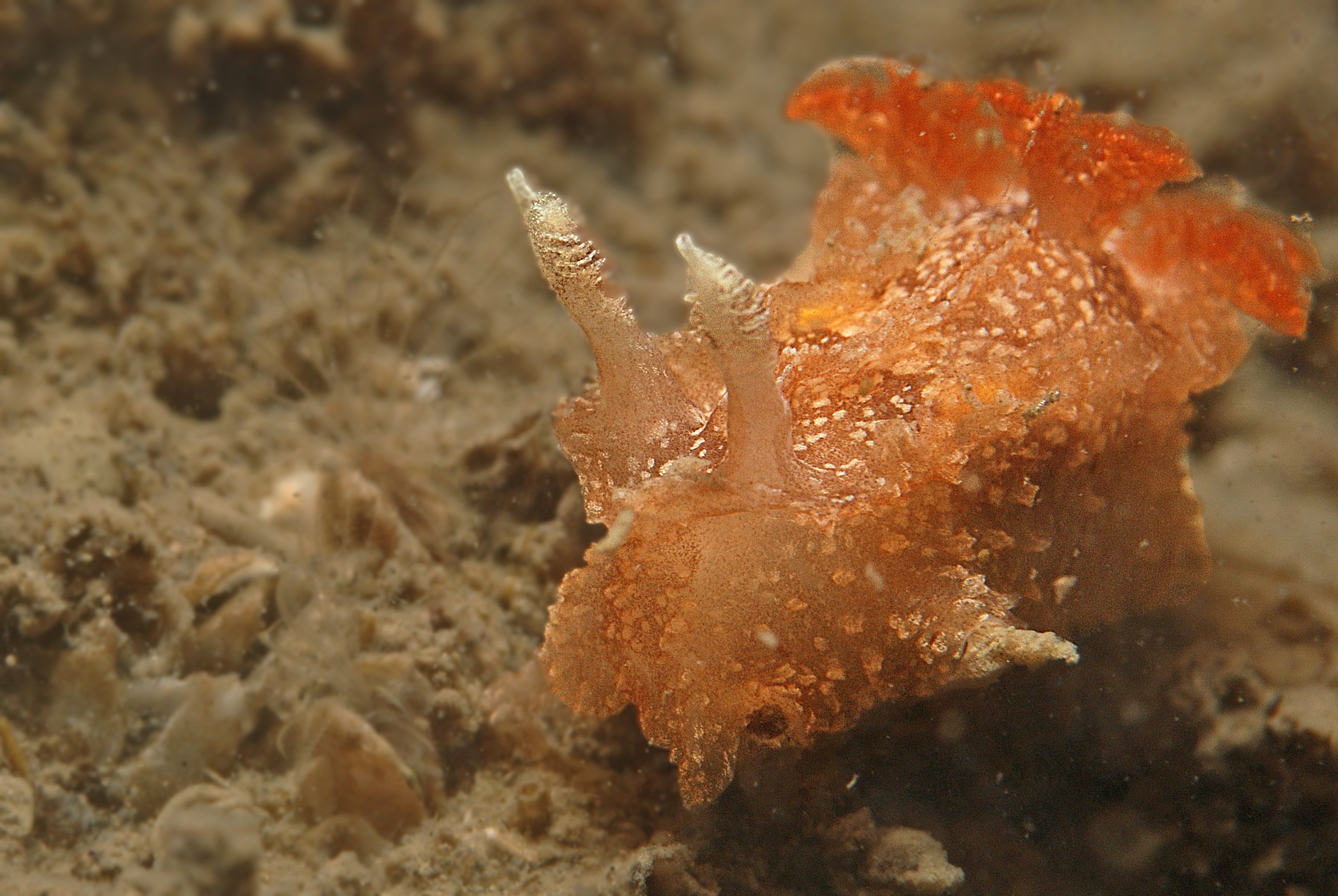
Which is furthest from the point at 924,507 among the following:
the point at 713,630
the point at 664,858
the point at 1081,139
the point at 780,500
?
the point at 1081,139

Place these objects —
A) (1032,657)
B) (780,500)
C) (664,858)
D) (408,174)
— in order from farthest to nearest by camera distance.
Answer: (408,174), (664,858), (780,500), (1032,657)

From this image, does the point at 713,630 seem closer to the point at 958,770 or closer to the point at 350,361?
the point at 958,770

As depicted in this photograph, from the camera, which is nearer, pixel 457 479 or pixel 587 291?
pixel 587 291

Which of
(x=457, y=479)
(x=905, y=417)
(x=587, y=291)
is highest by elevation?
(x=587, y=291)

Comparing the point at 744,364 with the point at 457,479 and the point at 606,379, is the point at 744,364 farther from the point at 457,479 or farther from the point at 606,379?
the point at 457,479

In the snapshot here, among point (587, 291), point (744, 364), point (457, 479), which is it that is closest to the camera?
point (744, 364)

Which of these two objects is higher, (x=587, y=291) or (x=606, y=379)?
(x=587, y=291)

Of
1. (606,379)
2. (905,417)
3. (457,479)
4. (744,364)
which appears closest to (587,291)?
(606,379)

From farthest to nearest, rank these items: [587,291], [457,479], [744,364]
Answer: [457,479]
[587,291]
[744,364]
